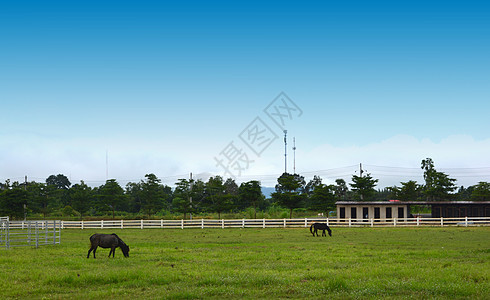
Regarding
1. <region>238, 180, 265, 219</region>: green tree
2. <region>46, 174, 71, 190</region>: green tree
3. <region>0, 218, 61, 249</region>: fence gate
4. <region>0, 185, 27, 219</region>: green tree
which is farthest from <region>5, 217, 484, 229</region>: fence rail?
<region>46, 174, 71, 190</region>: green tree

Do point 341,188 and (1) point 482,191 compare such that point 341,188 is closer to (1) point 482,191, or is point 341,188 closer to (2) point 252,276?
(1) point 482,191

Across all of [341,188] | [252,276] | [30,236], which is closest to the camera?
[252,276]

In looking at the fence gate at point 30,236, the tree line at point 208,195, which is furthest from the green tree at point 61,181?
the fence gate at point 30,236

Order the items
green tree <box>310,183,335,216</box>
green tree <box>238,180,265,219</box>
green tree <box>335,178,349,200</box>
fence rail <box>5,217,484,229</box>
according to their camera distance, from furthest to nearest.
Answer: green tree <box>335,178,349,200</box> → green tree <box>238,180,265,219</box> → green tree <box>310,183,335,216</box> → fence rail <box>5,217,484,229</box>

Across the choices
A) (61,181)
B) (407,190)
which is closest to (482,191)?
(407,190)

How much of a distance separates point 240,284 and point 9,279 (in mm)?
6532

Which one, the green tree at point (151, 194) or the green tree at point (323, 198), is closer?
the green tree at point (323, 198)

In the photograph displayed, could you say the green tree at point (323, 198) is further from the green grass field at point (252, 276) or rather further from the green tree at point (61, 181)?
the green tree at point (61, 181)

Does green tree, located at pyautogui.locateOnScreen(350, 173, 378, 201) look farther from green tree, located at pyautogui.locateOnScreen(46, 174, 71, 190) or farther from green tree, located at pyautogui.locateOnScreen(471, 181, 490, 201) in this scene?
green tree, located at pyautogui.locateOnScreen(46, 174, 71, 190)

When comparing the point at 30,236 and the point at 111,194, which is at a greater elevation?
the point at 111,194

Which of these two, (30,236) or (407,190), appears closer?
(30,236)

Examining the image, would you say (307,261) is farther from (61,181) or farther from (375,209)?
(61,181)

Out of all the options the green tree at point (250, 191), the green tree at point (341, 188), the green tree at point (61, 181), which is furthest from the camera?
the green tree at point (61, 181)

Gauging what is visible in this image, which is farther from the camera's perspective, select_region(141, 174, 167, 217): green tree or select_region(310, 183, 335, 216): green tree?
select_region(141, 174, 167, 217): green tree
